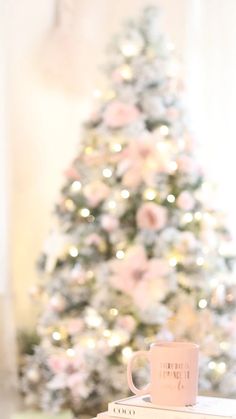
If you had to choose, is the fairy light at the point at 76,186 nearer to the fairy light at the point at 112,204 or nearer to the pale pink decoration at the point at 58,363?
the fairy light at the point at 112,204

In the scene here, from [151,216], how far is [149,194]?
97mm

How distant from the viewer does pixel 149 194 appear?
3293 mm

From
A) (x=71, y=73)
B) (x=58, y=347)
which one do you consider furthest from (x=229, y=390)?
(x=71, y=73)

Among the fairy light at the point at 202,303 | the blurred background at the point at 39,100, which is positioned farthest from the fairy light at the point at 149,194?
the blurred background at the point at 39,100

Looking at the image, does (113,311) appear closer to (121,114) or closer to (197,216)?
(197,216)

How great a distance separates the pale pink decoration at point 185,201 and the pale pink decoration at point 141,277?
250 mm

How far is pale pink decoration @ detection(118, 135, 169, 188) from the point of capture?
10.8 feet

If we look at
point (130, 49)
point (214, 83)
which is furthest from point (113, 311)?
point (214, 83)

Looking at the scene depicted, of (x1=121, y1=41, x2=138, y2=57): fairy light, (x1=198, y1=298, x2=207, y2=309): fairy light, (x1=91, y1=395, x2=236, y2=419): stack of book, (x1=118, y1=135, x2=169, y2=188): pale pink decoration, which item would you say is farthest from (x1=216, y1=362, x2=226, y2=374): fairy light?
(x1=91, y1=395, x2=236, y2=419): stack of book

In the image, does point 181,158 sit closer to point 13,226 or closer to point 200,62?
point 200,62

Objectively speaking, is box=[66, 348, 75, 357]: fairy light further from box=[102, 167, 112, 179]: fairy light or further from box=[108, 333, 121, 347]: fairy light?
box=[102, 167, 112, 179]: fairy light

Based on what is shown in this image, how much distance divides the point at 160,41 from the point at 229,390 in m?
1.57

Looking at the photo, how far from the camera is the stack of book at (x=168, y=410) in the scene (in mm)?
1214

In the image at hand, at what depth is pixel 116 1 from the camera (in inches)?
171
